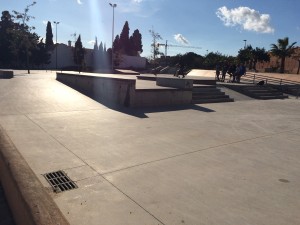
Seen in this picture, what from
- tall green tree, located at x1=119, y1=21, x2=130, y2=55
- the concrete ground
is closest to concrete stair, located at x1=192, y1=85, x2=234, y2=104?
the concrete ground

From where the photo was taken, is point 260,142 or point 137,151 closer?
point 137,151

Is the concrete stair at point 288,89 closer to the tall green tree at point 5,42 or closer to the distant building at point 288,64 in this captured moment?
the distant building at point 288,64

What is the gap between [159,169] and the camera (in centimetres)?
485

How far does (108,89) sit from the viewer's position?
12.3 m

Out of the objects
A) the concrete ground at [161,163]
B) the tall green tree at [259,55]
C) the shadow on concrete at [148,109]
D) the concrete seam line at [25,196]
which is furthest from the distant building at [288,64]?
the concrete seam line at [25,196]

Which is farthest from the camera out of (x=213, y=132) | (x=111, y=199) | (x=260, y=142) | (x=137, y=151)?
(x=213, y=132)

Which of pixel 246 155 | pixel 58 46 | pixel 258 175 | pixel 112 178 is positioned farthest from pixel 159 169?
pixel 58 46

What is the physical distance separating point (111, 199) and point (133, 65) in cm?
6170

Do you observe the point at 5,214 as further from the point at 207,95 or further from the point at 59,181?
the point at 207,95

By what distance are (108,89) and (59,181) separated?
8.40 m

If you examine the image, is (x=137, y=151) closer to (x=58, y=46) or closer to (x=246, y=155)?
(x=246, y=155)

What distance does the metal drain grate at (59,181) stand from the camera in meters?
4.00

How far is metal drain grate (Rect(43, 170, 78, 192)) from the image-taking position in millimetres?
3998

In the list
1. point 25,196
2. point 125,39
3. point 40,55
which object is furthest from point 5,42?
point 25,196
